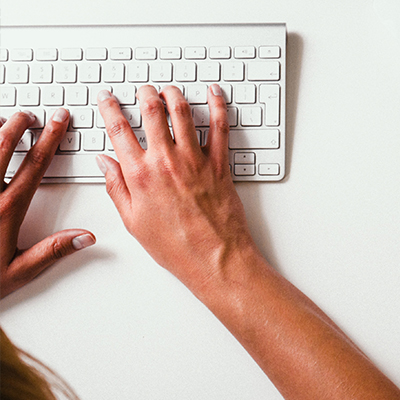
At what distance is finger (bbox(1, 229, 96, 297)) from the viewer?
1.69ft

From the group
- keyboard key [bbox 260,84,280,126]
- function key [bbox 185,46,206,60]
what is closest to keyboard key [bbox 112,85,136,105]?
function key [bbox 185,46,206,60]

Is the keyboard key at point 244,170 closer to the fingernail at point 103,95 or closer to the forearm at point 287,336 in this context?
the forearm at point 287,336

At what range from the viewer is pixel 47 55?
0.54 m

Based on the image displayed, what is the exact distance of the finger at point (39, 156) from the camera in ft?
1.70

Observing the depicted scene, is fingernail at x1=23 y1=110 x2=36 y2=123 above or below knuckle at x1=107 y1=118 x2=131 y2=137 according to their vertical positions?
above

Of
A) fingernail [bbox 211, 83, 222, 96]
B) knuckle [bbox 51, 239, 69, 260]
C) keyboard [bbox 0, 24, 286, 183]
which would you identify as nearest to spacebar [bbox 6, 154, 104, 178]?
keyboard [bbox 0, 24, 286, 183]

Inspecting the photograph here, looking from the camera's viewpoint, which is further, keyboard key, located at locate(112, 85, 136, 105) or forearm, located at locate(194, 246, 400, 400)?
keyboard key, located at locate(112, 85, 136, 105)

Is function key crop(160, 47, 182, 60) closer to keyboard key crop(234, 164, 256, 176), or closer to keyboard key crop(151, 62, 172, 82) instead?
keyboard key crop(151, 62, 172, 82)

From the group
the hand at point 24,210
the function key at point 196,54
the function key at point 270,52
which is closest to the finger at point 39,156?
the hand at point 24,210

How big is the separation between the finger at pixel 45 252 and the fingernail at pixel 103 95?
21cm

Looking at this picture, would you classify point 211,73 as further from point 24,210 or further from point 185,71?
point 24,210

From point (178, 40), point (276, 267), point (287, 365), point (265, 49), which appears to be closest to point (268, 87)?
point (265, 49)

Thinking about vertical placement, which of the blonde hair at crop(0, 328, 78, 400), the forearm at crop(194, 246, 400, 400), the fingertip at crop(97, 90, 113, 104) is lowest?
the blonde hair at crop(0, 328, 78, 400)

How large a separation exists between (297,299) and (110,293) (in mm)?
287
